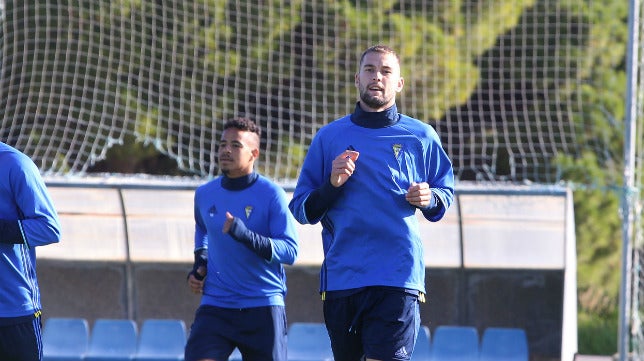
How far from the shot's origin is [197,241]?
21.6ft

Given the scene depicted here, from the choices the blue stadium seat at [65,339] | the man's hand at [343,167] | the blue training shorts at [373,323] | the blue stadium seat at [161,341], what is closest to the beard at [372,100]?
the man's hand at [343,167]

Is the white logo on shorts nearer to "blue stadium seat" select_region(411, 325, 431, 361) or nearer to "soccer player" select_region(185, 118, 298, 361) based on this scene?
"soccer player" select_region(185, 118, 298, 361)

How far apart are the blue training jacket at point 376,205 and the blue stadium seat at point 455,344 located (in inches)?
175

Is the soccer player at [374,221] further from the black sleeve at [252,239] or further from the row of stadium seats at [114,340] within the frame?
the row of stadium seats at [114,340]

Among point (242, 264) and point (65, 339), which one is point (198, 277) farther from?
point (65, 339)

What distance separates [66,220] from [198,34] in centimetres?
240

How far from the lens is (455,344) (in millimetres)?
8945

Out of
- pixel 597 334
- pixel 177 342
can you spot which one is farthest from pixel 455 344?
A: pixel 597 334

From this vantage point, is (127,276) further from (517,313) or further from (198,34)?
(517,313)

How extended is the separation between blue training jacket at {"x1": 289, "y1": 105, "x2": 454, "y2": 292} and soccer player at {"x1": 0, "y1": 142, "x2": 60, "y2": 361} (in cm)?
105

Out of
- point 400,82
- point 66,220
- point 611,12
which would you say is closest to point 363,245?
point 400,82

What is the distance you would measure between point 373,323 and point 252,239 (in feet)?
5.08

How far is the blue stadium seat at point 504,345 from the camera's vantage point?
8.78 m

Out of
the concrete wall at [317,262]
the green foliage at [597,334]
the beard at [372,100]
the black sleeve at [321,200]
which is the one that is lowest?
the green foliage at [597,334]
